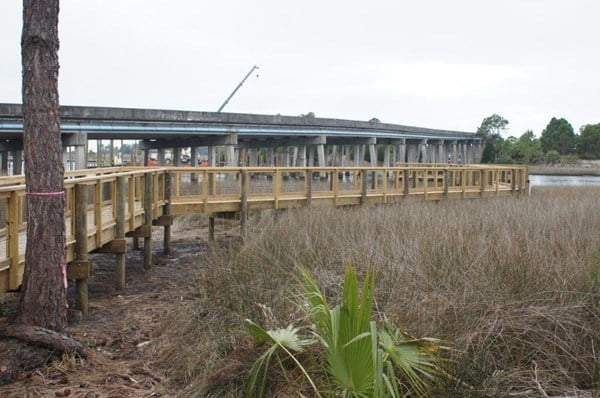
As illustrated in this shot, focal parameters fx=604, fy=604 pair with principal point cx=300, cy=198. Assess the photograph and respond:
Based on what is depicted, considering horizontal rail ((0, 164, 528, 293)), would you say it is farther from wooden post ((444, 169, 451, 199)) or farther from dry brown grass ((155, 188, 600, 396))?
dry brown grass ((155, 188, 600, 396))

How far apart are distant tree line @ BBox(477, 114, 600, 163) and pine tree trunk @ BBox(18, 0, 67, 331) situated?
104m

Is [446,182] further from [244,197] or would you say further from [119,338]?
[119,338]

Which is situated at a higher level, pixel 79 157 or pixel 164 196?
pixel 79 157

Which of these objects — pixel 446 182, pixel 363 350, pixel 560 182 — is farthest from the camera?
pixel 560 182

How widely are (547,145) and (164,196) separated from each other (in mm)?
125943

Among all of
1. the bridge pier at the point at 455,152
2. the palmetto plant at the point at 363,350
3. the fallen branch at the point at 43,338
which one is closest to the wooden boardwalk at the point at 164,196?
the fallen branch at the point at 43,338

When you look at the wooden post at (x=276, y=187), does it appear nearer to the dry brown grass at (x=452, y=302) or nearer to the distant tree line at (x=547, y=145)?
the dry brown grass at (x=452, y=302)

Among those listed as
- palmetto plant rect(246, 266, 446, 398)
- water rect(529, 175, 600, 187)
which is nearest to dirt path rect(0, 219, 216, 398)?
palmetto plant rect(246, 266, 446, 398)

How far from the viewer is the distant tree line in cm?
10900

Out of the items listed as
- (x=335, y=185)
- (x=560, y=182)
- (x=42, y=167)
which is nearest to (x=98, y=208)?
(x=42, y=167)

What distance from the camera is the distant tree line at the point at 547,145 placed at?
358 ft

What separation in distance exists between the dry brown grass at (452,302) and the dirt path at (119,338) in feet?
1.05

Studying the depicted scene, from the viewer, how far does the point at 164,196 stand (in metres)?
13.5

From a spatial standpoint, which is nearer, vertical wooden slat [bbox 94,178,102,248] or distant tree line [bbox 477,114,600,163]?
vertical wooden slat [bbox 94,178,102,248]
